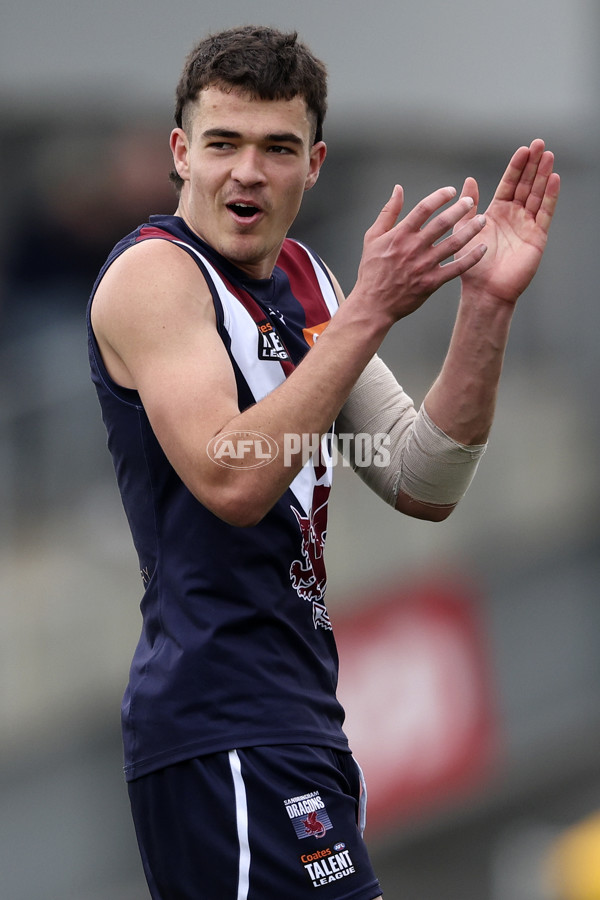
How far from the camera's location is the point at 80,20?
31.9 ft

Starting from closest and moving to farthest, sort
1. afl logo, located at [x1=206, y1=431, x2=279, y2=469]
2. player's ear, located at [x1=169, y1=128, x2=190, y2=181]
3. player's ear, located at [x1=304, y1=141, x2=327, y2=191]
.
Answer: afl logo, located at [x1=206, y1=431, x2=279, y2=469] → player's ear, located at [x1=169, y1=128, x2=190, y2=181] → player's ear, located at [x1=304, y1=141, x2=327, y2=191]

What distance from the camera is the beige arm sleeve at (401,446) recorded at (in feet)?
9.39

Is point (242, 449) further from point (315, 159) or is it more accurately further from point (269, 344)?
point (315, 159)

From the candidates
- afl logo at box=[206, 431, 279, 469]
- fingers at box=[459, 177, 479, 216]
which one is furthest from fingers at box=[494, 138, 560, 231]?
afl logo at box=[206, 431, 279, 469]

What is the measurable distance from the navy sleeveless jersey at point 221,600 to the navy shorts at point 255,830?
47mm

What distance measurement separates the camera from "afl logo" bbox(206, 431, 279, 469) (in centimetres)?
222

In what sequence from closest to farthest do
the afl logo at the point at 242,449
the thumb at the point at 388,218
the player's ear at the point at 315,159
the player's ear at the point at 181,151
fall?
1. the afl logo at the point at 242,449
2. the thumb at the point at 388,218
3. the player's ear at the point at 181,151
4. the player's ear at the point at 315,159

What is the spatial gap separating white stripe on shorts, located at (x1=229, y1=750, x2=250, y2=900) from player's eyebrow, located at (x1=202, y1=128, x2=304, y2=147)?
1.23 meters

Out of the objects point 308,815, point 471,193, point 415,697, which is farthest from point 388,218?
point 415,697

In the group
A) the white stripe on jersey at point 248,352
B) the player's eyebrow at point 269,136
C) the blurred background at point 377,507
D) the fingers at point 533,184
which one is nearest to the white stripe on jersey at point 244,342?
the white stripe on jersey at point 248,352

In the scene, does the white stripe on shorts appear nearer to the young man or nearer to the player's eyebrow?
the young man

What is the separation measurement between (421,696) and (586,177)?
558 centimetres

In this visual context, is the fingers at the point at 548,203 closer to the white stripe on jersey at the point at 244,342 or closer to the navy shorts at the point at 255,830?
the white stripe on jersey at the point at 244,342

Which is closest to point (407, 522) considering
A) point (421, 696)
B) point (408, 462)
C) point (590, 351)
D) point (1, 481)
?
point (421, 696)
